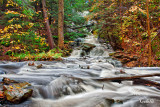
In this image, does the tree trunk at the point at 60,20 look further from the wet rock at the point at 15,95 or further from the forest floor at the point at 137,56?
the wet rock at the point at 15,95

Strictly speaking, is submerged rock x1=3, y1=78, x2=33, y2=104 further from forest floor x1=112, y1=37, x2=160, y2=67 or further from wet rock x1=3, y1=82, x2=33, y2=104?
forest floor x1=112, y1=37, x2=160, y2=67

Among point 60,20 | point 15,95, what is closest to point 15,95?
point 15,95

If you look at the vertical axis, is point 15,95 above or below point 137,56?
below

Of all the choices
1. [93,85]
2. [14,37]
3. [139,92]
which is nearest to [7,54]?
[14,37]

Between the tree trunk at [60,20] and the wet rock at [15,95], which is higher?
the tree trunk at [60,20]

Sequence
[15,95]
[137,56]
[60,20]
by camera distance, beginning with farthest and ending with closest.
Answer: [60,20], [137,56], [15,95]

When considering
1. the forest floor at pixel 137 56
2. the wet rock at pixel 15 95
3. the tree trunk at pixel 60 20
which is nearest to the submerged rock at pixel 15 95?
the wet rock at pixel 15 95

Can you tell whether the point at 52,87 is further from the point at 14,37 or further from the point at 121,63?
the point at 14,37

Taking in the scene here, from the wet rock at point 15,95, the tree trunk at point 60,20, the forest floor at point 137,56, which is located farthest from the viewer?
the tree trunk at point 60,20

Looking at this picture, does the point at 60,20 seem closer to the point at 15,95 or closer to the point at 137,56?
the point at 137,56

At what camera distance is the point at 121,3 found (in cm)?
862

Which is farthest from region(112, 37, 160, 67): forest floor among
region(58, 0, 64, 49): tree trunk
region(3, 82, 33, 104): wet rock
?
region(58, 0, 64, 49): tree trunk

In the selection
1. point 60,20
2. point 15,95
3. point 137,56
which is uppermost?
point 60,20

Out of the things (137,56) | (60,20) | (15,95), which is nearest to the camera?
(15,95)
